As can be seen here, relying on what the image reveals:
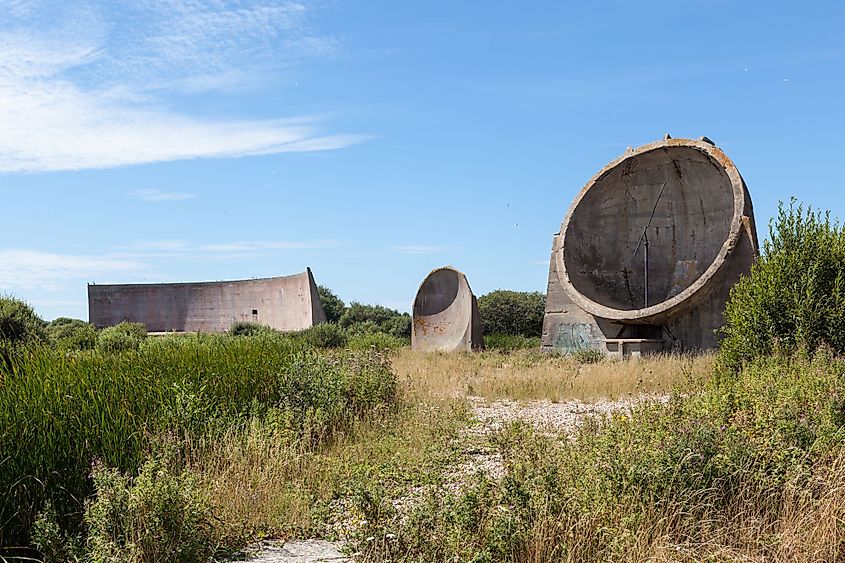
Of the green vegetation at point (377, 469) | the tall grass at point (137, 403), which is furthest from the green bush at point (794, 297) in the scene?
the tall grass at point (137, 403)

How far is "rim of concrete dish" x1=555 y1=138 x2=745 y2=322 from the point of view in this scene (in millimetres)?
17047

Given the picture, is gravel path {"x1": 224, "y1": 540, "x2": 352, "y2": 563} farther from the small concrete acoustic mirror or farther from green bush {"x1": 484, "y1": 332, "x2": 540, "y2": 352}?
green bush {"x1": 484, "y1": 332, "x2": 540, "y2": 352}

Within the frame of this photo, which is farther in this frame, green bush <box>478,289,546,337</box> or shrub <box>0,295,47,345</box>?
green bush <box>478,289,546,337</box>

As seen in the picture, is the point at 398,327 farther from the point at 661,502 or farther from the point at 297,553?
the point at 661,502

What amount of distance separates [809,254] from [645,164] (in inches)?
355

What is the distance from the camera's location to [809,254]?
11.1 m

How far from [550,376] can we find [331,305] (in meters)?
28.4

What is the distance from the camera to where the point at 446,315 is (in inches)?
996

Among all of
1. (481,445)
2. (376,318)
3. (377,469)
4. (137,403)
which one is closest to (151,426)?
(137,403)

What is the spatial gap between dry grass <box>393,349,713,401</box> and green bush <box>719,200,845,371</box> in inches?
36.3

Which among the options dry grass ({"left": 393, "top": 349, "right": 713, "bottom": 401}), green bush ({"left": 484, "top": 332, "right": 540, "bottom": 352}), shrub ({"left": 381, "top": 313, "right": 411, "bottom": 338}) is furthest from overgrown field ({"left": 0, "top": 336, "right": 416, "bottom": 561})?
shrub ({"left": 381, "top": 313, "right": 411, "bottom": 338})

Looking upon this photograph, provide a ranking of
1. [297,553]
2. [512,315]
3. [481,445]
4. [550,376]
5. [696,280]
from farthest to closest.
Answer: [512,315] < [696,280] < [550,376] < [481,445] < [297,553]

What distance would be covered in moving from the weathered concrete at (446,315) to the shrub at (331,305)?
14934 millimetres

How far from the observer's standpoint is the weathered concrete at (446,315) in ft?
79.8
